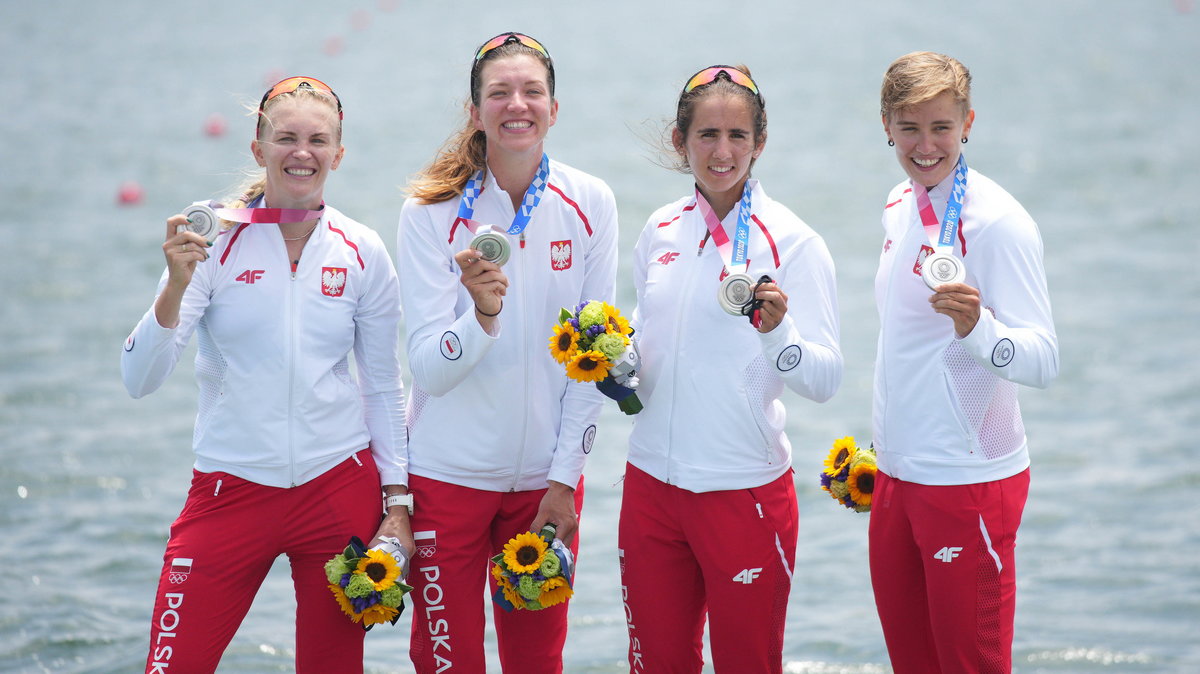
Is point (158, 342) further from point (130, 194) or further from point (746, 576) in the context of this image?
point (130, 194)

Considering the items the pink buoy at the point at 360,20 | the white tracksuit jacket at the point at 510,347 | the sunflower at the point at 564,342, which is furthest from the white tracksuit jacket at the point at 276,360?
the pink buoy at the point at 360,20

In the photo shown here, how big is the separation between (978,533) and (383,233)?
15732 mm

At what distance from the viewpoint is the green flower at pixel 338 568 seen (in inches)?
170

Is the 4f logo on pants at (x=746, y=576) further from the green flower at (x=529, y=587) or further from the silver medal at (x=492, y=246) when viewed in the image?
the silver medal at (x=492, y=246)

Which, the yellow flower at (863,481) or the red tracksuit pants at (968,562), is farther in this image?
the yellow flower at (863,481)

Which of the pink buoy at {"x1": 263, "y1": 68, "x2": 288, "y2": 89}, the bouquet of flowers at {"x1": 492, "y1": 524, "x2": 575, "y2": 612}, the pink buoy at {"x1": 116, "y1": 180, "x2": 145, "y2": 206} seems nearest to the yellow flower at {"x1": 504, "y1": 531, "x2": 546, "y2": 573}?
the bouquet of flowers at {"x1": 492, "y1": 524, "x2": 575, "y2": 612}

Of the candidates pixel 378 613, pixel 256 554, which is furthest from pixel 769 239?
pixel 256 554

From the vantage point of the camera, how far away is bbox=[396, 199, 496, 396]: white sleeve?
4387 mm

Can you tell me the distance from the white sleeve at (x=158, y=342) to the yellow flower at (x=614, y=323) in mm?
1440

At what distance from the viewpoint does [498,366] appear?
4566 mm

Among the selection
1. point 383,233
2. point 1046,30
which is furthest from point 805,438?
point 1046,30

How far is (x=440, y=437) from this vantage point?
15.0 feet

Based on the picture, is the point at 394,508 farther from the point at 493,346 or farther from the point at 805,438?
the point at 805,438

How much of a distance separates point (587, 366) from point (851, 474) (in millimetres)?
1253
